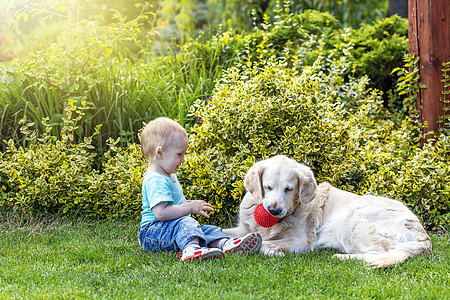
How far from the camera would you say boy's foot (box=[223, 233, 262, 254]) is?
3432mm

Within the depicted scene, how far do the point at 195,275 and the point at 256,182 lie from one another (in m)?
1.00

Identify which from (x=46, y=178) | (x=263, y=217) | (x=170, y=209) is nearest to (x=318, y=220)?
(x=263, y=217)

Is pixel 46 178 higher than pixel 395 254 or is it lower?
higher

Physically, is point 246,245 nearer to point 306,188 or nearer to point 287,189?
point 287,189

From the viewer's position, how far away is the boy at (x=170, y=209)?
3438 millimetres

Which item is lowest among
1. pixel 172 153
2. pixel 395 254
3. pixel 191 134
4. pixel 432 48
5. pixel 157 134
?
pixel 395 254

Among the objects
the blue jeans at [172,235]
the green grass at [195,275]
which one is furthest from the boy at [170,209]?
the green grass at [195,275]

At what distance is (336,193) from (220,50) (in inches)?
146

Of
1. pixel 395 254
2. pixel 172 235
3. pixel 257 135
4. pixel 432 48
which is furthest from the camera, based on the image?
pixel 432 48

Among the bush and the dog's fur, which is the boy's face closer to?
the dog's fur

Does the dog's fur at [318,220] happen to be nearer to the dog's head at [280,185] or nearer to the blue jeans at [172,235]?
the dog's head at [280,185]

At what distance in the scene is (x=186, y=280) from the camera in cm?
288

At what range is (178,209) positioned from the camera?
3436mm

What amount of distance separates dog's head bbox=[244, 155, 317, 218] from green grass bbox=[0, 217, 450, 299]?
0.38 meters
